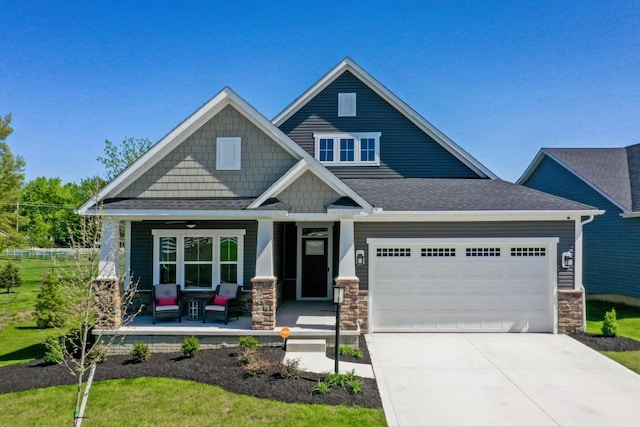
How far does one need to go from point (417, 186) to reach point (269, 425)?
368 inches

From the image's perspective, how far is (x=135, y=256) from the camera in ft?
36.5

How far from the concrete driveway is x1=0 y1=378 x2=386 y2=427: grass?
1.15 m

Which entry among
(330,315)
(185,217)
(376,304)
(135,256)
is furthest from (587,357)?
(135,256)

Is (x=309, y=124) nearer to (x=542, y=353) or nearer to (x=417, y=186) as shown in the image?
(x=417, y=186)

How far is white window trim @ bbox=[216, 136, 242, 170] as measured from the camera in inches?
400

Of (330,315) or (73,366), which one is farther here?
(330,315)

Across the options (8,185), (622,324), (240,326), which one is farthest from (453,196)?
(8,185)

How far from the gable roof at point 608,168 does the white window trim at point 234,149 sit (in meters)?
15.2

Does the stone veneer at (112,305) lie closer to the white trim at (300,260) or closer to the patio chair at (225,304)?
the patio chair at (225,304)

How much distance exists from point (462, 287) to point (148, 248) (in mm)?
9409

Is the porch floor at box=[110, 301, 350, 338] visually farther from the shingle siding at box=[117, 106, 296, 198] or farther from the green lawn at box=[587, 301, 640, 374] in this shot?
the green lawn at box=[587, 301, 640, 374]

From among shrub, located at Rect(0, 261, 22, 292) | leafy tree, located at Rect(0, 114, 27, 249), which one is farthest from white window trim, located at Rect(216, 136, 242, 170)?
leafy tree, located at Rect(0, 114, 27, 249)

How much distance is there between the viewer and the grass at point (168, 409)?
5.92 meters

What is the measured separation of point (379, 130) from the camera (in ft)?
47.3
